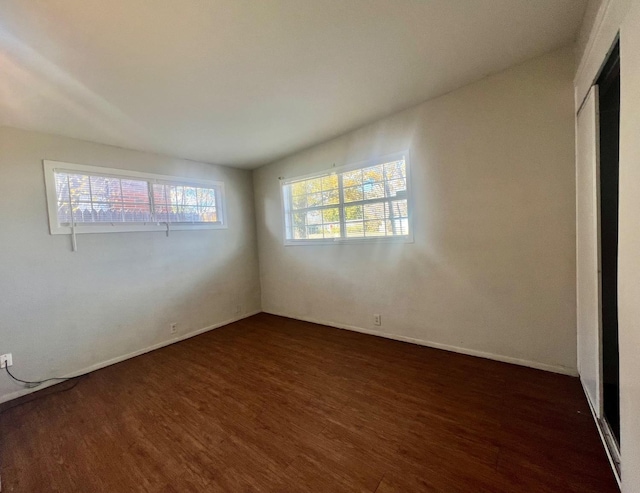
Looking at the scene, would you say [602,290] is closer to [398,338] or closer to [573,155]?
[573,155]

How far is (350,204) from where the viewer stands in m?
3.31

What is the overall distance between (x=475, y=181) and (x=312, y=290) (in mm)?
2402

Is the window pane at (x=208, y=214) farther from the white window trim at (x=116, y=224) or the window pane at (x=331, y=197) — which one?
the window pane at (x=331, y=197)

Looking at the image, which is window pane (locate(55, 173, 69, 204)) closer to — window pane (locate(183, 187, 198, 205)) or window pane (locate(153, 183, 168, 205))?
window pane (locate(153, 183, 168, 205))

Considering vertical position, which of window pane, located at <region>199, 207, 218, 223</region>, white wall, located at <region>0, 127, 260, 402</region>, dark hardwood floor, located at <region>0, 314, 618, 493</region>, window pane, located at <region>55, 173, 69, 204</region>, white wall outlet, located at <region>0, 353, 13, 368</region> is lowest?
dark hardwood floor, located at <region>0, 314, 618, 493</region>

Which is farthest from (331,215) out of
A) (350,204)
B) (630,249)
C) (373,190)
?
(630,249)

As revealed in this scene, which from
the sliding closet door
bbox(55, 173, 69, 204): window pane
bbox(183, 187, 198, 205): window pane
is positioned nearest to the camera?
the sliding closet door

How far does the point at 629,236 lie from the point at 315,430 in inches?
72.3

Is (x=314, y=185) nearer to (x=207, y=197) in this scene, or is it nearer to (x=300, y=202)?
(x=300, y=202)

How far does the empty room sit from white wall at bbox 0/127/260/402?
0.07ft

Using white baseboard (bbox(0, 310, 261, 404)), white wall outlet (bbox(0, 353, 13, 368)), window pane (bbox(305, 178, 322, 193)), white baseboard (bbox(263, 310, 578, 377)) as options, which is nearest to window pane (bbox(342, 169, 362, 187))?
window pane (bbox(305, 178, 322, 193))

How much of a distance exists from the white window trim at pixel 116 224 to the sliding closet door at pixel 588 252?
3.91 m

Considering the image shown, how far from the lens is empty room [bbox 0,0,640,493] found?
1.37m

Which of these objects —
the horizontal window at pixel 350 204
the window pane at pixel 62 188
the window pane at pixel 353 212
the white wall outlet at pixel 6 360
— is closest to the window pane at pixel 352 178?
the horizontal window at pixel 350 204
